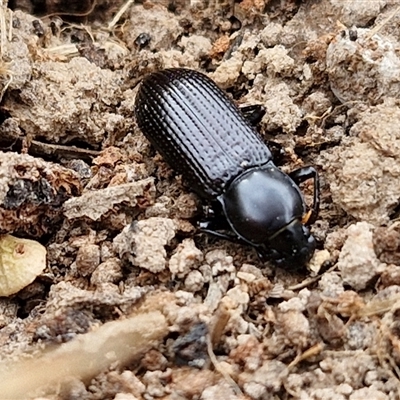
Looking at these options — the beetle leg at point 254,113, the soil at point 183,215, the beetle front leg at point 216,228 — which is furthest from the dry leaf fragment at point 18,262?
the beetle leg at point 254,113

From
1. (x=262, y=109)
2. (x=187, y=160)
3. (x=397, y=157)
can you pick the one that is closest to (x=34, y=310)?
(x=187, y=160)

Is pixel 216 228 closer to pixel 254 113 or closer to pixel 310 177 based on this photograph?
pixel 310 177

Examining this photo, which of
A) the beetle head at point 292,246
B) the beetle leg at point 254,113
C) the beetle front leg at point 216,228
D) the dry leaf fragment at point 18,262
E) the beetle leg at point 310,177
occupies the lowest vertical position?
the dry leaf fragment at point 18,262

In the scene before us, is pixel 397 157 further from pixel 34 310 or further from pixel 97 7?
pixel 97 7

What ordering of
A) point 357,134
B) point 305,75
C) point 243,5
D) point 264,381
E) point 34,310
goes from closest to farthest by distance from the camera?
point 264,381, point 34,310, point 357,134, point 305,75, point 243,5

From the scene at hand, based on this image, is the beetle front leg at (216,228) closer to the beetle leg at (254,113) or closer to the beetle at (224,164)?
the beetle at (224,164)

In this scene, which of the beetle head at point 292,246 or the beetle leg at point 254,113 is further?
the beetle leg at point 254,113
